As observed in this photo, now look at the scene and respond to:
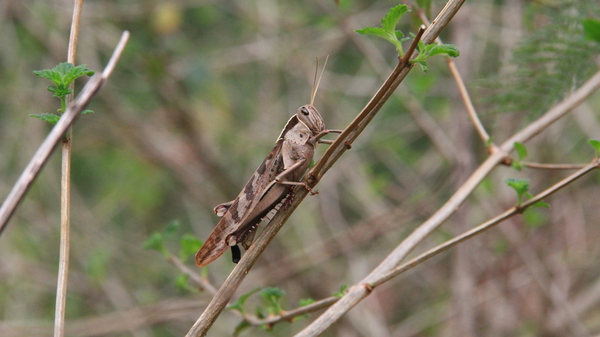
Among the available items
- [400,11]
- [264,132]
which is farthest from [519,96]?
[264,132]

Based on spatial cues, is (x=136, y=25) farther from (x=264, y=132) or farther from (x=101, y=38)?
(x=264, y=132)

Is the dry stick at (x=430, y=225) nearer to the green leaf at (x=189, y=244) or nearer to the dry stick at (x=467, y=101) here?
the dry stick at (x=467, y=101)

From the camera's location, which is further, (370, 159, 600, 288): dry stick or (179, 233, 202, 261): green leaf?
(179, 233, 202, 261): green leaf

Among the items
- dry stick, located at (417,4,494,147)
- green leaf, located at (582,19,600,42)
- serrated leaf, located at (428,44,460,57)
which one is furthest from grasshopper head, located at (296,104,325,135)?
green leaf, located at (582,19,600,42)

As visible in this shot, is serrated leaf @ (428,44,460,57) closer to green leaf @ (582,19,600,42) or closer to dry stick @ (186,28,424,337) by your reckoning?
dry stick @ (186,28,424,337)

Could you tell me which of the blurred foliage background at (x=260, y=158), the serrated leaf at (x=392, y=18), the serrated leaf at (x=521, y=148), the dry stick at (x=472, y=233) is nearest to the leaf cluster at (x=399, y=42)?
the serrated leaf at (x=392, y=18)

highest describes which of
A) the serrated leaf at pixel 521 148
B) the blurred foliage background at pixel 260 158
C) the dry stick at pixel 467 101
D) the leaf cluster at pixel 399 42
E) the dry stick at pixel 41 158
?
the blurred foliage background at pixel 260 158

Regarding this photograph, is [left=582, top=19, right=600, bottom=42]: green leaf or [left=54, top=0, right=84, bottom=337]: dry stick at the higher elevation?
[left=582, top=19, right=600, bottom=42]: green leaf
